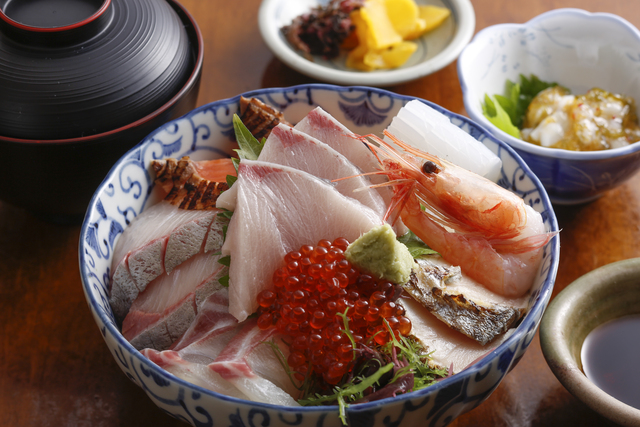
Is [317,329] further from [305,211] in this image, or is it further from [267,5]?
[267,5]

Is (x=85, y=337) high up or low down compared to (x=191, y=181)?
down

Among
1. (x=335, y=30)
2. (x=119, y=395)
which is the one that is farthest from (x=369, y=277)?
(x=335, y=30)

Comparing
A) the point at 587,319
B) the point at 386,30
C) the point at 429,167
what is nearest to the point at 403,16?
the point at 386,30

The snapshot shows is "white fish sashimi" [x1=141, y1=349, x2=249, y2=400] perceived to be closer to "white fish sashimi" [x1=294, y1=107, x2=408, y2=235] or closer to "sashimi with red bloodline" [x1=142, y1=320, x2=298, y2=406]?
"sashimi with red bloodline" [x1=142, y1=320, x2=298, y2=406]

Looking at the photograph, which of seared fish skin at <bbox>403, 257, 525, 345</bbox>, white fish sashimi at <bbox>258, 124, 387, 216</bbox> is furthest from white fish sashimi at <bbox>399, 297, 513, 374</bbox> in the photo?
white fish sashimi at <bbox>258, 124, 387, 216</bbox>

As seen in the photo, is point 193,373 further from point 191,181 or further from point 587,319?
point 587,319
